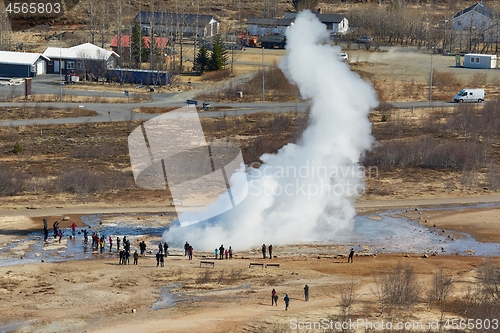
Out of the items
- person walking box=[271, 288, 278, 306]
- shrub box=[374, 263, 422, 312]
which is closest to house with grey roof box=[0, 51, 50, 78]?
person walking box=[271, 288, 278, 306]

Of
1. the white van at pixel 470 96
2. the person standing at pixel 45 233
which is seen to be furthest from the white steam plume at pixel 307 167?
the white van at pixel 470 96

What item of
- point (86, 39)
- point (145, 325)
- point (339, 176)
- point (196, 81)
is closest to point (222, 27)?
point (86, 39)

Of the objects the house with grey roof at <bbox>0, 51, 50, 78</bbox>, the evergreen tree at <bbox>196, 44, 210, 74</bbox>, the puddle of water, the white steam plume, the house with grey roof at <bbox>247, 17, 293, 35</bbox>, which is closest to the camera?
the puddle of water

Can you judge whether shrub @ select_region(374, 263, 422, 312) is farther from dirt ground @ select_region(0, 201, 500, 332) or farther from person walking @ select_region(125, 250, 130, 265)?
person walking @ select_region(125, 250, 130, 265)

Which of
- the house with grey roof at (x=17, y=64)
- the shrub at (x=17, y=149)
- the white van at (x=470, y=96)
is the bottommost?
the shrub at (x=17, y=149)

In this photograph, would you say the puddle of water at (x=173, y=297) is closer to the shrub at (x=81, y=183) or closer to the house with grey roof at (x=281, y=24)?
the shrub at (x=81, y=183)

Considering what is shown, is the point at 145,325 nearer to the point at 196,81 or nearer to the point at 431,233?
the point at 431,233
